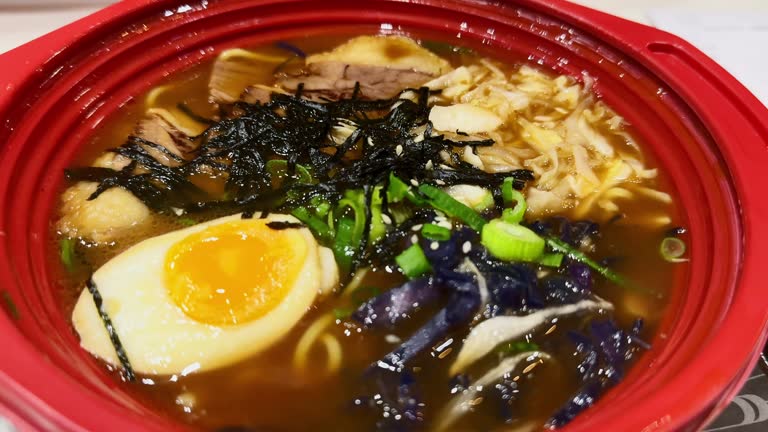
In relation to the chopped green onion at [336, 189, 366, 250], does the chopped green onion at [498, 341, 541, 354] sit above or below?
below

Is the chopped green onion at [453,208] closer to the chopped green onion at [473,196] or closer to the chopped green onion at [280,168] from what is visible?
the chopped green onion at [473,196]

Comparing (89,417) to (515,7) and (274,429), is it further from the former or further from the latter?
(515,7)

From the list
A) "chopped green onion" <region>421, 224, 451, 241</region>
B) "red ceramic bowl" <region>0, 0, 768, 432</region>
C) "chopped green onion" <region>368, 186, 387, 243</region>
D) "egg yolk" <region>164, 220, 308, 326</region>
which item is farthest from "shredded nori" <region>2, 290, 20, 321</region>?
"chopped green onion" <region>421, 224, 451, 241</region>

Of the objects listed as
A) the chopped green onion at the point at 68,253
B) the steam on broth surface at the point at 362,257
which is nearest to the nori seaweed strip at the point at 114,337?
the steam on broth surface at the point at 362,257

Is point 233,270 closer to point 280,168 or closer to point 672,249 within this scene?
point 280,168

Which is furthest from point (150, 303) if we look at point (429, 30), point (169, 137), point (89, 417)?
point (429, 30)

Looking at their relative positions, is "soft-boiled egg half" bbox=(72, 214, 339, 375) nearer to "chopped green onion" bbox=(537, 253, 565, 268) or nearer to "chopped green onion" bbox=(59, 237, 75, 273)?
"chopped green onion" bbox=(59, 237, 75, 273)
